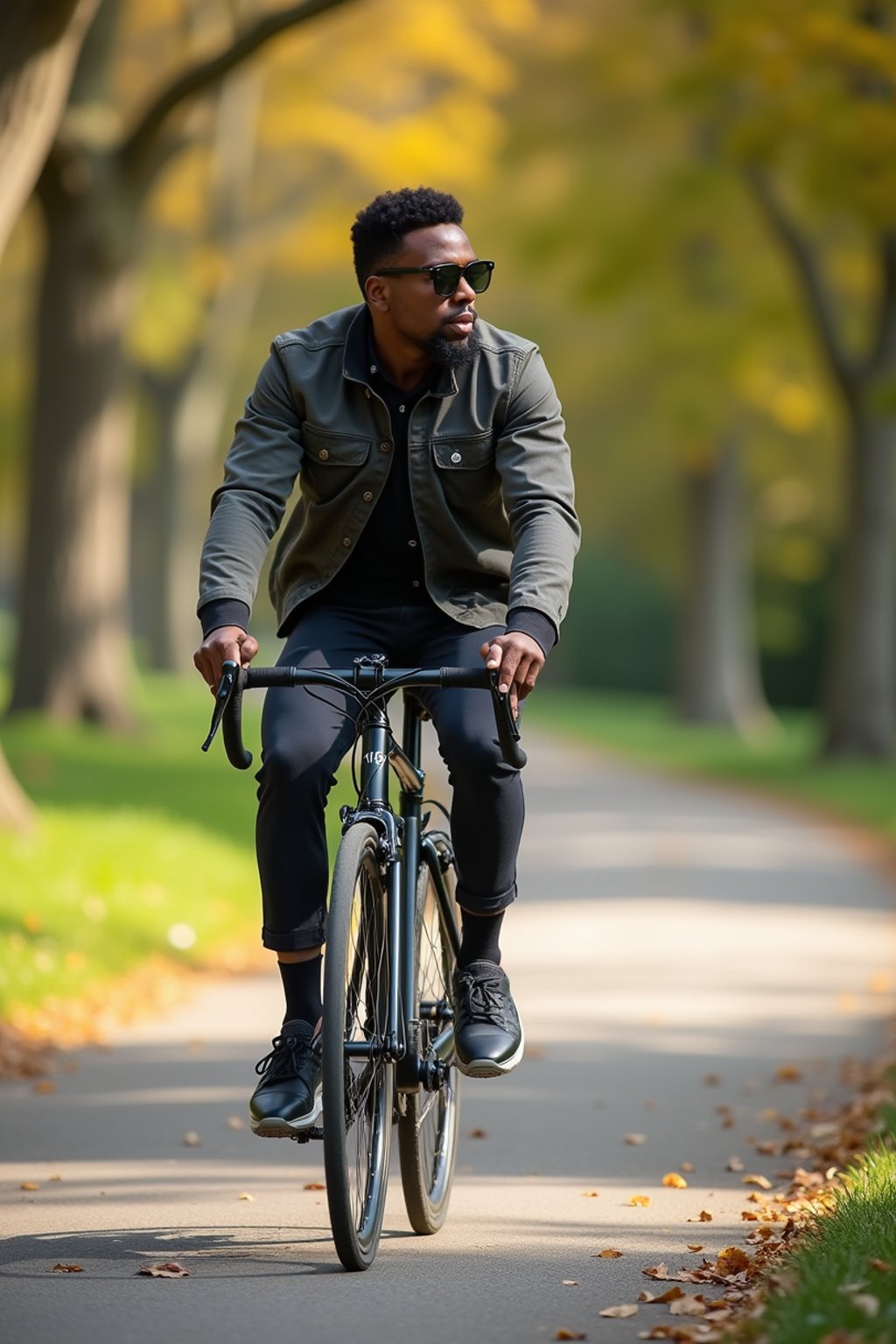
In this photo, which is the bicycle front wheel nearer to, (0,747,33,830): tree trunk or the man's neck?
the man's neck

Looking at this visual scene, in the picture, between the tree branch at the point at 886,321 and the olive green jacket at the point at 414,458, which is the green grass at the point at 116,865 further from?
the tree branch at the point at 886,321

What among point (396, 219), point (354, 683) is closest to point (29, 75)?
point (396, 219)

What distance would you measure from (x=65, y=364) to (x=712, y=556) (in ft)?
49.0

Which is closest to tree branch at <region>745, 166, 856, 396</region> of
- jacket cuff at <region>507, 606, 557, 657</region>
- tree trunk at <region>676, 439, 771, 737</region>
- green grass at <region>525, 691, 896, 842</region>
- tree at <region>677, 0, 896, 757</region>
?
tree at <region>677, 0, 896, 757</region>

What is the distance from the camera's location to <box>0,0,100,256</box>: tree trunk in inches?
367

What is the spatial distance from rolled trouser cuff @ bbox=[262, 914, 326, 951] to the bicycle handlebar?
374 millimetres

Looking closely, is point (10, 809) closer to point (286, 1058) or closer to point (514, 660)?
point (286, 1058)

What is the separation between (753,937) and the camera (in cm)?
1014

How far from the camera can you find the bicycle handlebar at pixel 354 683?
425 centimetres

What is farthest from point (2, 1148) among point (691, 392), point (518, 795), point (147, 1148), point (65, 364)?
point (691, 392)

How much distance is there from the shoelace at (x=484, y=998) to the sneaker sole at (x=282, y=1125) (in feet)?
1.67

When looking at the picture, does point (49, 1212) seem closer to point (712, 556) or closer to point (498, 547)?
point (498, 547)

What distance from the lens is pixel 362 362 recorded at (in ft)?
15.6

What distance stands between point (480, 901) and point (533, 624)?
748 millimetres
